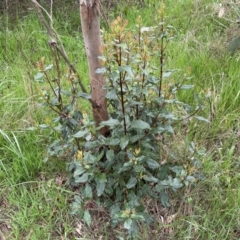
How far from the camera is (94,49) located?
6.20 feet

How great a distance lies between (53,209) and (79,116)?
548 mm

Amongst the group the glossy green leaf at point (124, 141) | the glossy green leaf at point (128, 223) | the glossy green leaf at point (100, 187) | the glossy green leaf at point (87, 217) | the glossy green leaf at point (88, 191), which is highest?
the glossy green leaf at point (124, 141)

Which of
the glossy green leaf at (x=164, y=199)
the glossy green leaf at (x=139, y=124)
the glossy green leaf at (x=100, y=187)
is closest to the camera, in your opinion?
the glossy green leaf at (x=139, y=124)

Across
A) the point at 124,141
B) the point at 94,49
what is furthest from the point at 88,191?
the point at 94,49

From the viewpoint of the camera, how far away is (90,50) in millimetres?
1898

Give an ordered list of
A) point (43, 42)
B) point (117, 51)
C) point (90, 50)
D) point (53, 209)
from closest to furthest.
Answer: point (117, 51) → point (90, 50) → point (53, 209) → point (43, 42)

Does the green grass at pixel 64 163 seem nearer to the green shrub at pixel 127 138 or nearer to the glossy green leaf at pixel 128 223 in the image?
the green shrub at pixel 127 138

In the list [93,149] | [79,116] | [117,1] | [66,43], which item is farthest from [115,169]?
[117,1]

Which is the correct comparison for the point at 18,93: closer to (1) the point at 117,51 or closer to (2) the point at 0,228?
(2) the point at 0,228

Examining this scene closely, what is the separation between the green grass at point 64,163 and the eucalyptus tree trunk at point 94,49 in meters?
0.42

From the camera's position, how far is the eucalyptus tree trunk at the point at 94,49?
1.80 m

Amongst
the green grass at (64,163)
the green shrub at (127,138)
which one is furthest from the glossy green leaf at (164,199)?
the green grass at (64,163)

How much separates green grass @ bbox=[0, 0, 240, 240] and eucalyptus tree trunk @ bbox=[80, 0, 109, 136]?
1.38ft

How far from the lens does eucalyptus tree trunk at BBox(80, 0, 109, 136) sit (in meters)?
1.80
